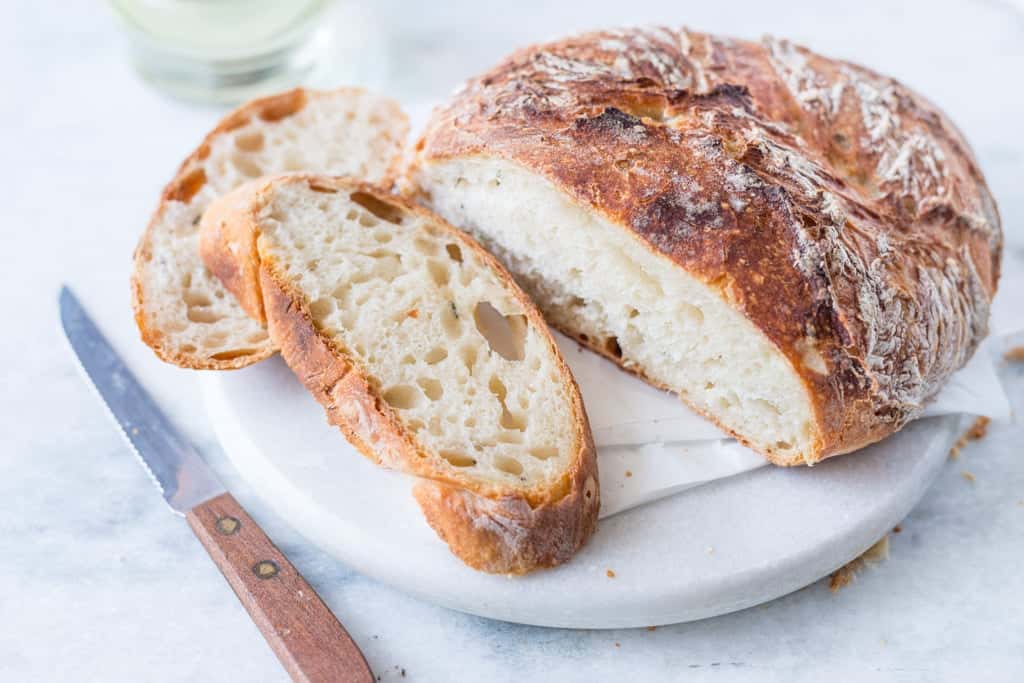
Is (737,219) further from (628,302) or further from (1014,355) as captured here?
(1014,355)

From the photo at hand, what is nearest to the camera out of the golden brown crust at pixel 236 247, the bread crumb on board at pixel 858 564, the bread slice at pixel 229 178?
the bread crumb on board at pixel 858 564

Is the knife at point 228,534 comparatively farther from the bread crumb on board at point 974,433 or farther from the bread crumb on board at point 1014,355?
the bread crumb on board at point 1014,355

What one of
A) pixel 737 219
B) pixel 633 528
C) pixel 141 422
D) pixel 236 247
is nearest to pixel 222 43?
pixel 236 247

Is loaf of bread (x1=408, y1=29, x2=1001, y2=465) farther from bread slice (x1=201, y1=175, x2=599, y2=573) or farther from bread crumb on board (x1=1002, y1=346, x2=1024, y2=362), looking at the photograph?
bread crumb on board (x1=1002, y1=346, x2=1024, y2=362)

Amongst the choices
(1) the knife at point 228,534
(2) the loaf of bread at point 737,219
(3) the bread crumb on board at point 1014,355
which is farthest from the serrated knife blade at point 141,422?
(3) the bread crumb on board at point 1014,355

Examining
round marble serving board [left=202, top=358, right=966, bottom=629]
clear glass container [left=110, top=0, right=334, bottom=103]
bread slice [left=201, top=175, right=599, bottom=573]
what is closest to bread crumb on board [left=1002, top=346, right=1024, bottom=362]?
round marble serving board [left=202, top=358, right=966, bottom=629]

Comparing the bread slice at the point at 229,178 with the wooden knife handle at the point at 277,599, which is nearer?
the wooden knife handle at the point at 277,599

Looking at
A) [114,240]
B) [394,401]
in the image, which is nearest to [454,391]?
[394,401]
